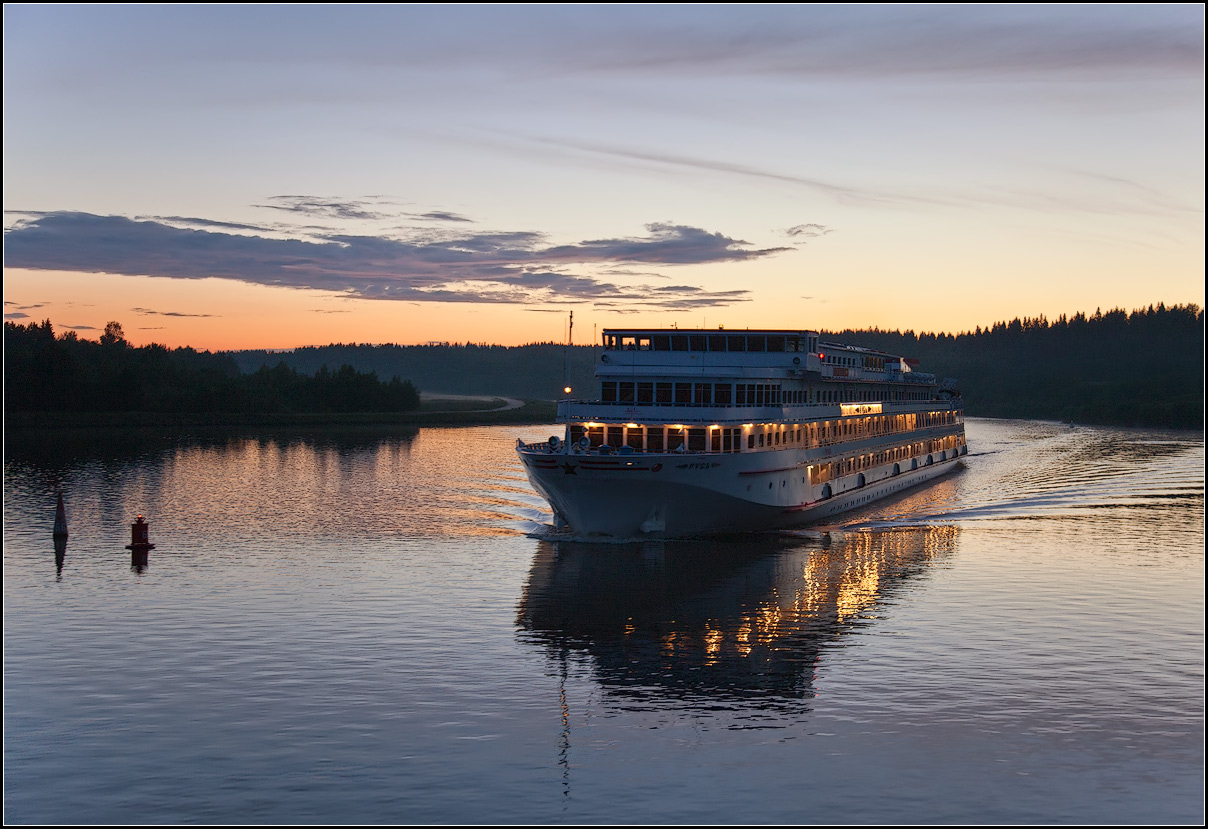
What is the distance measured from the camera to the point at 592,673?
103 feet

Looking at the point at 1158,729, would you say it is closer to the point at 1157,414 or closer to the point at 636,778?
the point at 636,778

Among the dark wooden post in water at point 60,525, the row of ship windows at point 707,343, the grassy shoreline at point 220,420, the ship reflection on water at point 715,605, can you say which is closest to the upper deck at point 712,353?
the row of ship windows at point 707,343

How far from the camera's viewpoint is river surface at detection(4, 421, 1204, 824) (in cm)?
2225

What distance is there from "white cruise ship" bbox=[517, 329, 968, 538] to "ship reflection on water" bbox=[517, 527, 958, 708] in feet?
5.80

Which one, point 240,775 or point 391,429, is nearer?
point 240,775

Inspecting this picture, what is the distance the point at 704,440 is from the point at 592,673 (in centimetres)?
Result: 2378

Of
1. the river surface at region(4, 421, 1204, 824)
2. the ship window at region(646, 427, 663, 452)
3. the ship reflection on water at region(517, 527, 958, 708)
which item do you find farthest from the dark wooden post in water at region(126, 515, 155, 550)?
the ship window at region(646, 427, 663, 452)

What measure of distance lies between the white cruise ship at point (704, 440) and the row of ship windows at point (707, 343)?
0.20ft

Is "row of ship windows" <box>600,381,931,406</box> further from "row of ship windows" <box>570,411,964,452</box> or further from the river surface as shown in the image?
the river surface

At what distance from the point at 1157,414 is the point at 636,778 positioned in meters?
189

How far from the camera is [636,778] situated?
23.2m

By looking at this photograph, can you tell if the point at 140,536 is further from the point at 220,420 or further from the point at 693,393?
the point at 220,420

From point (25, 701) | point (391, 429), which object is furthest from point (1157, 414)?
point (25, 701)

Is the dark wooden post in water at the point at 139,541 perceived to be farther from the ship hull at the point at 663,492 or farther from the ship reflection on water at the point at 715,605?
the ship reflection on water at the point at 715,605
